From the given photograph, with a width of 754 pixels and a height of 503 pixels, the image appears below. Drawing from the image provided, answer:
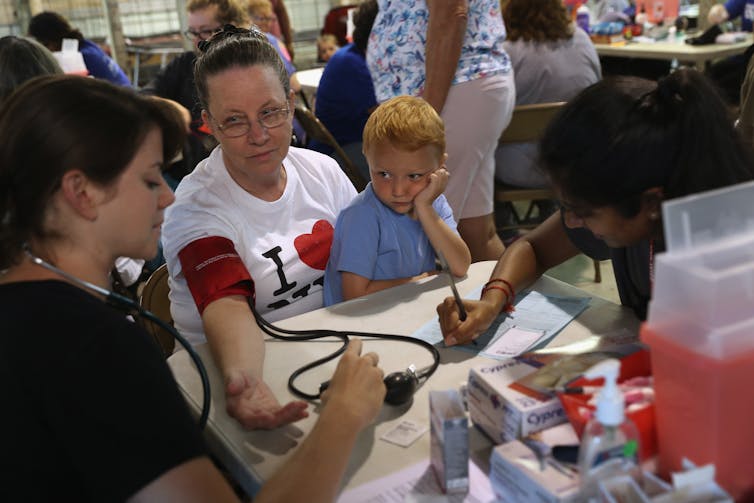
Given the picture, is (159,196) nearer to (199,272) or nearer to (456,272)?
(199,272)

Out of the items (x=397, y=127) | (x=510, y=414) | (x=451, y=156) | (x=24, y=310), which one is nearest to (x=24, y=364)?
(x=24, y=310)

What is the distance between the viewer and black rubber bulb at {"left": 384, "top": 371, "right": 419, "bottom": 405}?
1.12 meters

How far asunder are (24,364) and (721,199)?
76cm

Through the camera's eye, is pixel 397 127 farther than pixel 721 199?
Yes

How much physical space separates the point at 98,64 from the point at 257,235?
8.94 ft

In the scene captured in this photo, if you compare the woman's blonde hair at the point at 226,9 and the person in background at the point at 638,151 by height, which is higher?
the woman's blonde hair at the point at 226,9

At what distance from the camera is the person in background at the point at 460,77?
2506mm

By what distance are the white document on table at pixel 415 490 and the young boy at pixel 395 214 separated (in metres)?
0.69

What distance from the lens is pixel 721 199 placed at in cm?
72

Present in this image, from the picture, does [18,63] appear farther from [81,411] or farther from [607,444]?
[607,444]

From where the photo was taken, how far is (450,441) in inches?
34.7

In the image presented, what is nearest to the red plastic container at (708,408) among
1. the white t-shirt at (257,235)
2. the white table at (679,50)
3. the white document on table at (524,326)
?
the white document on table at (524,326)

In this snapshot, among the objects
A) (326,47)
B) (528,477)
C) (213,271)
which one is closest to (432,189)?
(213,271)

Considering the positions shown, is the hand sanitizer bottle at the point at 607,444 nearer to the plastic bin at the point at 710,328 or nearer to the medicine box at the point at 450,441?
the plastic bin at the point at 710,328
